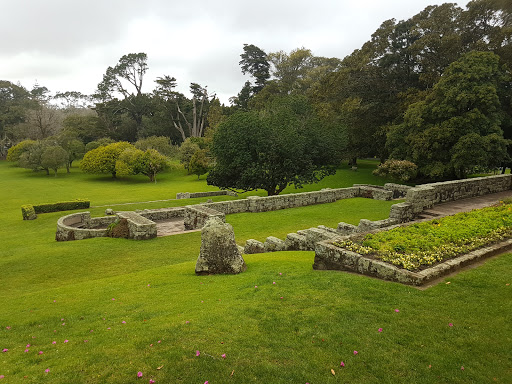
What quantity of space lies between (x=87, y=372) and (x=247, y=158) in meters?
19.1

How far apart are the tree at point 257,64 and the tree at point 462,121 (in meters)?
41.6

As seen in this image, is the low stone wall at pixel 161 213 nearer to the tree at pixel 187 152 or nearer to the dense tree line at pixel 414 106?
the dense tree line at pixel 414 106

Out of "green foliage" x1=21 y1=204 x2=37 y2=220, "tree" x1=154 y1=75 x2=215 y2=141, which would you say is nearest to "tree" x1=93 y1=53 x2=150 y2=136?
"tree" x1=154 y1=75 x2=215 y2=141

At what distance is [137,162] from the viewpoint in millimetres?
43188

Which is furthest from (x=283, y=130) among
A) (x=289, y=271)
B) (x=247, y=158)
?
(x=289, y=271)

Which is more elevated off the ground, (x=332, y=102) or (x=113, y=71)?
(x=113, y=71)

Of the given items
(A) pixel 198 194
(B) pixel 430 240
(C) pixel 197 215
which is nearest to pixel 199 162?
(A) pixel 198 194

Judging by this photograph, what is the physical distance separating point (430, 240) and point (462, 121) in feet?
58.5

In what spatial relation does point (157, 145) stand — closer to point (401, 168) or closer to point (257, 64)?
point (257, 64)

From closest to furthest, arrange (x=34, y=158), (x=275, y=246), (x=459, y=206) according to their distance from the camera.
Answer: (x=275, y=246) → (x=459, y=206) → (x=34, y=158)

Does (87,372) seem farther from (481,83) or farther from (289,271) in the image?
(481,83)

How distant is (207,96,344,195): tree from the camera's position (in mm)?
22547

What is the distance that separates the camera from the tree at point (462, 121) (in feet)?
67.3

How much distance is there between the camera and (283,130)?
22734 millimetres
